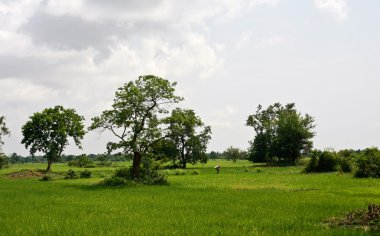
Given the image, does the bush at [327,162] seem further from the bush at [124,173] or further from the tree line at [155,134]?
the bush at [124,173]

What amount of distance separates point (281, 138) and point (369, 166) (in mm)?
52104

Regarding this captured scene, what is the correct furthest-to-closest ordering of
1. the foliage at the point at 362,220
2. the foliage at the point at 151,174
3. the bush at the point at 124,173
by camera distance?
the bush at the point at 124,173 → the foliage at the point at 151,174 → the foliage at the point at 362,220

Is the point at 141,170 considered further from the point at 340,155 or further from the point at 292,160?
the point at 292,160

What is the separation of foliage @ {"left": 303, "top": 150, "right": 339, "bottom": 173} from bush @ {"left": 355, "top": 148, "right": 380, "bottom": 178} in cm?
1474

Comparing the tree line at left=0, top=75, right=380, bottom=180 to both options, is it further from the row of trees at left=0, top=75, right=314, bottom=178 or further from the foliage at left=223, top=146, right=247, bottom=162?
the foliage at left=223, top=146, right=247, bottom=162

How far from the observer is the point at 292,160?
10619 cm

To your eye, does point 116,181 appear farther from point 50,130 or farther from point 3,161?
point 3,161

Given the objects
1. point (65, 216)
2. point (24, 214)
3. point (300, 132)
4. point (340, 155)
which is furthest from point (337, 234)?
point (300, 132)

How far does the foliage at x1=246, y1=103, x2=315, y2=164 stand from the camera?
10362 centimetres

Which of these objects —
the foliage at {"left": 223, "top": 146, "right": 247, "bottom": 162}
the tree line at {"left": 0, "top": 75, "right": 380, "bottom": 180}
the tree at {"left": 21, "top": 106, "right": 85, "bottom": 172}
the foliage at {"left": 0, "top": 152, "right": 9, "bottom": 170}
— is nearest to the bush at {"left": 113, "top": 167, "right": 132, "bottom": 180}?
the tree line at {"left": 0, "top": 75, "right": 380, "bottom": 180}

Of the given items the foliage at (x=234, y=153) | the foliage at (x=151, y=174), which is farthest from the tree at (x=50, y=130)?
the foliage at (x=234, y=153)

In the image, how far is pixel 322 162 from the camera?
69688mm

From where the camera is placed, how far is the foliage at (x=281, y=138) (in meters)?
104

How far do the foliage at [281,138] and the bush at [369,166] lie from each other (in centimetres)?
4908
